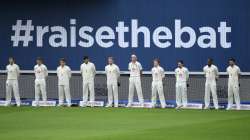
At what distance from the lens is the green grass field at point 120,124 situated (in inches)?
1072

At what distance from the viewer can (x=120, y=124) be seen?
1259 inches

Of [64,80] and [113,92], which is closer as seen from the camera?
[113,92]

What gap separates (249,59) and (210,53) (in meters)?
2.10

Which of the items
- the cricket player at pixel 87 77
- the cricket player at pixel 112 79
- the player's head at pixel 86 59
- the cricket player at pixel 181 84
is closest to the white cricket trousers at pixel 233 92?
the cricket player at pixel 181 84

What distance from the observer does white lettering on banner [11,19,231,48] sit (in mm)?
42438

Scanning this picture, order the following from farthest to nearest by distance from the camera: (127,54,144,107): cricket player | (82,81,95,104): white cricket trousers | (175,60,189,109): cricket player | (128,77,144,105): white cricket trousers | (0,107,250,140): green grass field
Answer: (82,81,95,104): white cricket trousers, (128,77,144,105): white cricket trousers, (127,54,144,107): cricket player, (175,60,189,109): cricket player, (0,107,250,140): green grass field

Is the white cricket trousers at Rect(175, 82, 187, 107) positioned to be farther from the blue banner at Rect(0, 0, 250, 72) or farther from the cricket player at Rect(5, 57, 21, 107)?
the cricket player at Rect(5, 57, 21, 107)

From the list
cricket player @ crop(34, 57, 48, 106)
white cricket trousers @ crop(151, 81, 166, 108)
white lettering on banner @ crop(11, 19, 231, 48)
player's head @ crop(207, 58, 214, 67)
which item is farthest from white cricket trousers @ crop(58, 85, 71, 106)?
player's head @ crop(207, 58, 214, 67)

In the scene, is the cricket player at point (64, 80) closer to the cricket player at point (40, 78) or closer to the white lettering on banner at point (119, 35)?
the cricket player at point (40, 78)

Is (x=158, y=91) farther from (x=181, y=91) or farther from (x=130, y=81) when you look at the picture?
(x=130, y=81)

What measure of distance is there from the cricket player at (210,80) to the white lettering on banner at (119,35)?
1905 mm

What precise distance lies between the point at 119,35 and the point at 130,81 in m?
2.92

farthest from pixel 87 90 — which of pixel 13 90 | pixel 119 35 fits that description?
pixel 13 90

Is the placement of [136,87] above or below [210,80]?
below
